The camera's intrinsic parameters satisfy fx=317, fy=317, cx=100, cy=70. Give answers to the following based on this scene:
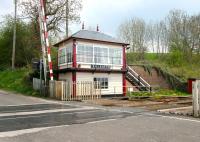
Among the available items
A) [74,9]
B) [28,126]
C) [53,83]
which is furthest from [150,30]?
[28,126]

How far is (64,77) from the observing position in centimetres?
2886

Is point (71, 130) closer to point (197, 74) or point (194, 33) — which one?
point (197, 74)

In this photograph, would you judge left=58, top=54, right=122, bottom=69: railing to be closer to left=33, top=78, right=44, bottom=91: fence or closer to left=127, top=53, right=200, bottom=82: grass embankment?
left=33, top=78, right=44, bottom=91: fence

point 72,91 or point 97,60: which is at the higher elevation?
point 97,60

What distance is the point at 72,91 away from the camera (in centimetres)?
2486

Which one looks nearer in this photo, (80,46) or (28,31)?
(80,46)

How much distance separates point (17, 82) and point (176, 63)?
23.1 meters

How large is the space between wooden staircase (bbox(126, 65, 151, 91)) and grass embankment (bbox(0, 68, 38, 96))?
10184mm

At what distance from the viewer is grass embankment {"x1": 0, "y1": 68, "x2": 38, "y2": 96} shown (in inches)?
1244

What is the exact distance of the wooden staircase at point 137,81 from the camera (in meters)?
32.8

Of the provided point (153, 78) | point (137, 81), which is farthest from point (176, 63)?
point (137, 81)

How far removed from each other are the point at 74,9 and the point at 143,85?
17245 millimetres

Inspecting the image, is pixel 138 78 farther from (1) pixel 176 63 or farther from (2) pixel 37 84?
(1) pixel 176 63

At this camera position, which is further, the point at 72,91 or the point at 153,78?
the point at 153,78
